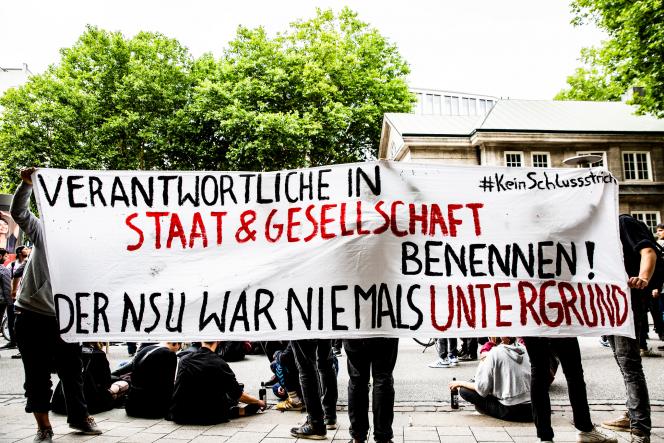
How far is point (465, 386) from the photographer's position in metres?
5.19

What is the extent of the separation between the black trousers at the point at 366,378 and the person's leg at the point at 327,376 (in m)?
0.78

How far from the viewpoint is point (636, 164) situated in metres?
29.9

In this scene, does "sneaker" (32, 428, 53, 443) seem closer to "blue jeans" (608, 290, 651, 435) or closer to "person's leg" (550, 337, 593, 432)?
"person's leg" (550, 337, 593, 432)

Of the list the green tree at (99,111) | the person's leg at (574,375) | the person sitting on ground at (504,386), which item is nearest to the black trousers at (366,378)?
the person's leg at (574,375)

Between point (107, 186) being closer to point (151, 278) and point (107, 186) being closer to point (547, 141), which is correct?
point (151, 278)

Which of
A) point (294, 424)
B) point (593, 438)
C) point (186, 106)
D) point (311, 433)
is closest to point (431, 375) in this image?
point (294, 424)

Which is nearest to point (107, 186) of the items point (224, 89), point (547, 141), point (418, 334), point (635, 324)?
point (418, 334)

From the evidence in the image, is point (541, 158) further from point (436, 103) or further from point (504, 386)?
point (436, 103)

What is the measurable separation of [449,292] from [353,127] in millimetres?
26941

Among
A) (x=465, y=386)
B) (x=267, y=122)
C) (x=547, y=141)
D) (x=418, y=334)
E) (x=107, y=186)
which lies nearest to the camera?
(x=418, y=334)

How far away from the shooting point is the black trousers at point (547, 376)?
385 cm

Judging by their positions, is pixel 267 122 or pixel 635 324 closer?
pixel 635 324

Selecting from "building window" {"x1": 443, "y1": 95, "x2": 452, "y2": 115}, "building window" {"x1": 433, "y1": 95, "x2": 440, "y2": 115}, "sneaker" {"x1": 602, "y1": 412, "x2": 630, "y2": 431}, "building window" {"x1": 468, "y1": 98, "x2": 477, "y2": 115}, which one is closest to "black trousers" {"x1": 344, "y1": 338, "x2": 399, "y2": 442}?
"sneaker" {"x1": 602, "y1": 412, "x2": 630, "y2": 431}

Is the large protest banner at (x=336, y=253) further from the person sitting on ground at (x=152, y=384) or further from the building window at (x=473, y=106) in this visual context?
the building window at (x=473, y=106)
